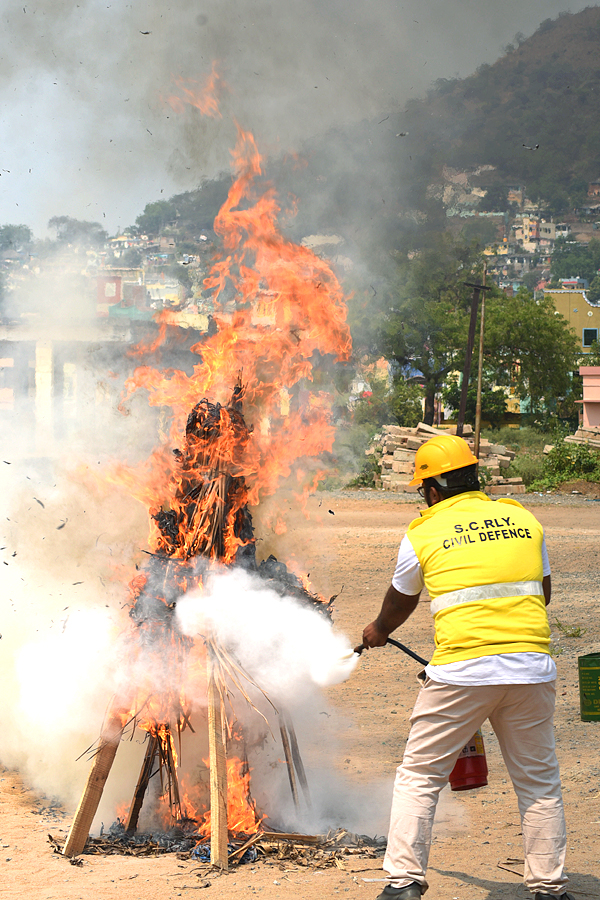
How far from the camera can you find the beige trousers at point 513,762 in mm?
3309

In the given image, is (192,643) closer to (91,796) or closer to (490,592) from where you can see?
(91,796)

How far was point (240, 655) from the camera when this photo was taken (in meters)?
4.51

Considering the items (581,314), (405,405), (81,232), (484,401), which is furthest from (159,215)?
(581,314)

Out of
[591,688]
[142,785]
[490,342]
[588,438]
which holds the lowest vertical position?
[142,785]

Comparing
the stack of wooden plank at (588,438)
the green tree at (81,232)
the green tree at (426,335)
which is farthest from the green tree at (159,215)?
the green tree at (426,335)

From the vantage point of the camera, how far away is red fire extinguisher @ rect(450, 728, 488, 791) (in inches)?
151

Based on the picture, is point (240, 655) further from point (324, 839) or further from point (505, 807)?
point (505, 807)

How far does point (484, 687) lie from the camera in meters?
3.29

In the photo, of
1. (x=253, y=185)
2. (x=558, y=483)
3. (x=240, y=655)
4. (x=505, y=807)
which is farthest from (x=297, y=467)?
(x=558, y=483)

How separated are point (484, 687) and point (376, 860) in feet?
4.76

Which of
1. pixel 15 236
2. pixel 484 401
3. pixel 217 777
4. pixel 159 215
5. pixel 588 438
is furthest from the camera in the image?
pixel 484 401

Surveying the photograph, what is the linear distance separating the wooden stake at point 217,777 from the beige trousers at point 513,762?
1.02 m

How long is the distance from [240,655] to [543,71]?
209375mm

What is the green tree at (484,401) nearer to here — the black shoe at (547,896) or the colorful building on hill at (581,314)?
the colorful building on hill at (581,314)
